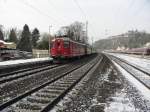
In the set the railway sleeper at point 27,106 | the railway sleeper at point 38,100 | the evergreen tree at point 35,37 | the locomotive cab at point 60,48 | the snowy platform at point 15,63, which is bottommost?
the railway sleeper at point 38,100

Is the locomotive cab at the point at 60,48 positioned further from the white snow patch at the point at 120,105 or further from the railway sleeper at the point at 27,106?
the railway sleeper at the point at 27,106

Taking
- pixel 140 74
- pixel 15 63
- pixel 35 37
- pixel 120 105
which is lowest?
pixel 140 74

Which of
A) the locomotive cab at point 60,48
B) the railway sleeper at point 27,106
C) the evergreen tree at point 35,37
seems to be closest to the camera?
the railway sleeper at point 27,106

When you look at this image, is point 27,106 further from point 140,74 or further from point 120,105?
point 140,74

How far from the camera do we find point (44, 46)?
77.2 m

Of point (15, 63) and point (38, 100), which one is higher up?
point (15, 63)

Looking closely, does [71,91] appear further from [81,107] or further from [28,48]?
[28,48]

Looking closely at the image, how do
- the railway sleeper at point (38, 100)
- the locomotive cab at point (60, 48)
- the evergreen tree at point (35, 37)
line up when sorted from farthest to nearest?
the evergreen tree at point (35, 37) → the locomotive cab at point (60, 48) → the railway sleeper at point (38, 100)

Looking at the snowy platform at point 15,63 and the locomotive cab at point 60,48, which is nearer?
the snowy platform at point 15,63

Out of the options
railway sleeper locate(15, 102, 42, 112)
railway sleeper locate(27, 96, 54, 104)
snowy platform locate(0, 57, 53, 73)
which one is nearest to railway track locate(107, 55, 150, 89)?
railway sleeper locate(27, 96, 54, 104)

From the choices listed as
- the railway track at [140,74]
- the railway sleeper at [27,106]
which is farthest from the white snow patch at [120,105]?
the railway track at [140,74]

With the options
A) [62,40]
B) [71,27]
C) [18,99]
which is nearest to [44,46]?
[62,40]

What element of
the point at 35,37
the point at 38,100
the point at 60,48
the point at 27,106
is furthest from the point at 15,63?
the point at 35,37

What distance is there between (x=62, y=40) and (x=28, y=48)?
68633mm
